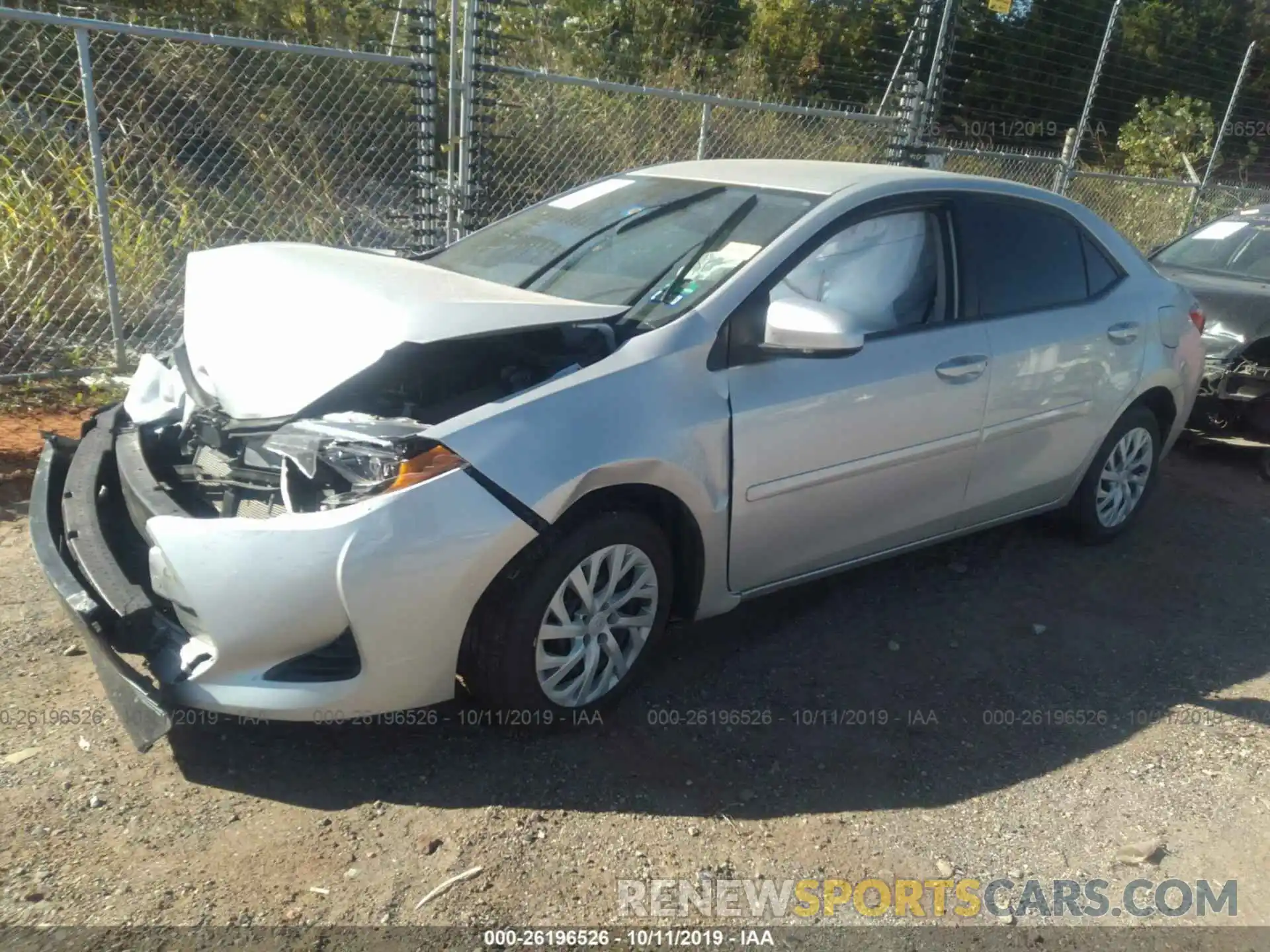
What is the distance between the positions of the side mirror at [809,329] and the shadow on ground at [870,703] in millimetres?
1163

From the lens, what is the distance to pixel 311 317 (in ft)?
→ 10.5

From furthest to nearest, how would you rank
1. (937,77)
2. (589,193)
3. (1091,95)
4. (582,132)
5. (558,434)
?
(1091,95) < (937,77) < (582,132) < (589,193) < (558,434)

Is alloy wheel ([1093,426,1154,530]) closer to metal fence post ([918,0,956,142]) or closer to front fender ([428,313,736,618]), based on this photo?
front fender ([428,313,736,618])

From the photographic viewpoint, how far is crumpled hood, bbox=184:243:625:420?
3037 millimetres

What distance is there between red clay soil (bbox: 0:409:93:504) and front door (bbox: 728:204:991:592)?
312 cm

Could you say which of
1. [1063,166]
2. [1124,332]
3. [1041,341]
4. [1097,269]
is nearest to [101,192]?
[1041,341]

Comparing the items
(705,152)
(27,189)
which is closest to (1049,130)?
(705,152)

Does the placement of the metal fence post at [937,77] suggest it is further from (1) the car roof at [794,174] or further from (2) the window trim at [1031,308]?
(1) the car roof at [794,174]

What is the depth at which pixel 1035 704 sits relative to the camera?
12.4 ft

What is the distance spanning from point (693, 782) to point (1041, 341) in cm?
236

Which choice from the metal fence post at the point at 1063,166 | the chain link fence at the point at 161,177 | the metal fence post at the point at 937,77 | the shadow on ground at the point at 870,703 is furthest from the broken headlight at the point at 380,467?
the metal fence post at the point at 1063,166

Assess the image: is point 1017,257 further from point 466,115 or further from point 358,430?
point 466,115

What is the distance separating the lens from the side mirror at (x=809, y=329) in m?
3.35

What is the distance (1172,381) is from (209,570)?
434 cm
